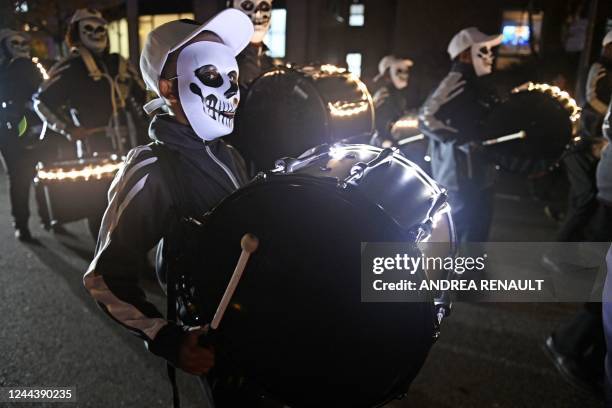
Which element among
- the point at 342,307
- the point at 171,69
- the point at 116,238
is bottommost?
the point at 342,307

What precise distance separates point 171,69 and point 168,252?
65 centimetres

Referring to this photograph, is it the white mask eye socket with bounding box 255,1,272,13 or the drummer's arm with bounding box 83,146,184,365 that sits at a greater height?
the white mask eye socket with bounding box 255,1,272,13

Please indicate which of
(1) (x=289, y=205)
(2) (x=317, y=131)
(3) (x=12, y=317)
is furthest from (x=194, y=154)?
(3) (x=12, y=317)

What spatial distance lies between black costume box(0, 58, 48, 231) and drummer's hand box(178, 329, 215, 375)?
4886 millimetres

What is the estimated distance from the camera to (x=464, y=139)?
4527 mm

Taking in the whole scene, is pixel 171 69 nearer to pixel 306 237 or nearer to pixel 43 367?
pixel 306 237

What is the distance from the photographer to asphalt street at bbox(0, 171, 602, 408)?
303 centimetres

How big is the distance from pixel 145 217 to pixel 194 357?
Answer: 49 centimetres

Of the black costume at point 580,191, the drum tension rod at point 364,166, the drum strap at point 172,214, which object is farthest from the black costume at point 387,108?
the drum strap at point 172,214

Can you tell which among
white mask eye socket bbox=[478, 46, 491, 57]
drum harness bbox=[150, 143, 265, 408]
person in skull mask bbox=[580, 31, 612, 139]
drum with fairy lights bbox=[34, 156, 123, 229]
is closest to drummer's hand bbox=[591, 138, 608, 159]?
person in skull mask bbox=[580, 31, 612, 139]

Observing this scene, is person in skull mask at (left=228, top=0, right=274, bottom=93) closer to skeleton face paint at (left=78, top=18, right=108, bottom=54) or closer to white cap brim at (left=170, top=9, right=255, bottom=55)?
white cap brim at (left=170, top=9, right=255, bottom=55)

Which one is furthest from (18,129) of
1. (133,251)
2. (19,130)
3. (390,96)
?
(390,96)

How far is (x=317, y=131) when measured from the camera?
11.0 ft

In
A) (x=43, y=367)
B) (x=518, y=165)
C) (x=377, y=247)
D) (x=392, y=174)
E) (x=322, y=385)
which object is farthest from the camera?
(x=518, y=165)
